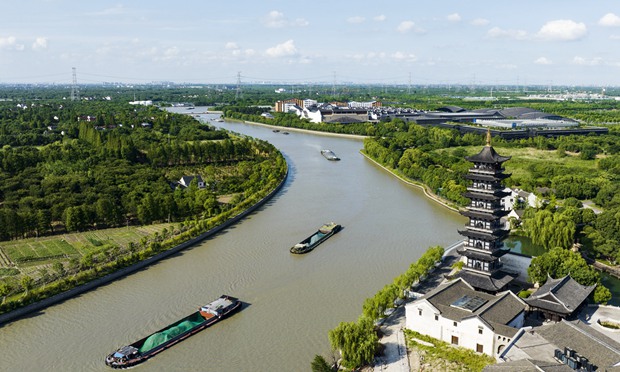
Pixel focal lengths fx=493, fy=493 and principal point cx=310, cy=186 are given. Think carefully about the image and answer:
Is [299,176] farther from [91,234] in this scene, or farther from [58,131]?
[58,131]

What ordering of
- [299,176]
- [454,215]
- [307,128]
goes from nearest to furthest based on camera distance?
[454,215] < [299,176] < [307,128]

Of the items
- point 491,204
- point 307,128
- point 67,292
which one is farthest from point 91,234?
point 307,128

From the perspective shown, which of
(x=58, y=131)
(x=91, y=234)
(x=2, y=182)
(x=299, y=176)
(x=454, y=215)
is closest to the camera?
(x=91, y=234)

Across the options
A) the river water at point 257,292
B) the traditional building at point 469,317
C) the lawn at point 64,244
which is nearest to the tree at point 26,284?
the river water at point 257,292

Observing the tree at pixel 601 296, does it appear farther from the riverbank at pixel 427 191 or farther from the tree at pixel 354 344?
the riverbank at pixel 427 191

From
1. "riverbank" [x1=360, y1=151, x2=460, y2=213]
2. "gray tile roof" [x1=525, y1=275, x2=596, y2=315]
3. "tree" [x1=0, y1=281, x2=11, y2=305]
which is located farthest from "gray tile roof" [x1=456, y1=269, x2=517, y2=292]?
"tree" [x1=0, y1=281, x2=11, y2=305]

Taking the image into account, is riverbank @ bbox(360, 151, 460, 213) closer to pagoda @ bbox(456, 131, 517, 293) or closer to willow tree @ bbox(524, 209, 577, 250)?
willow tree @ bbox(524, 209, 577, 250)

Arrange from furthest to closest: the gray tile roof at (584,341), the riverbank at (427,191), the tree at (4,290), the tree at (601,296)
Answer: the riverbank at (427,191), the tree at (4,290), the tree at (601,296), the gray tile roof at (584,341)
